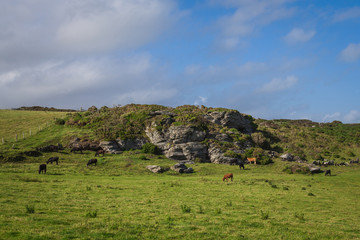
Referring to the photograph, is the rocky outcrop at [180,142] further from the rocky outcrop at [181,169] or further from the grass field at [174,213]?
the grass field at [174,213]

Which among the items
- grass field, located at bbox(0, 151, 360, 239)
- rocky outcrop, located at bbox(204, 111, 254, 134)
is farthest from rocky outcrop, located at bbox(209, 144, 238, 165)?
grass field, located at bbox(0, 151, 360, 239)

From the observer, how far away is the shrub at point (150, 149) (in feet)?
187

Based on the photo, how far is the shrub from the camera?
57000mm

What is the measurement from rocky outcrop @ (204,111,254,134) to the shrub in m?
18.8

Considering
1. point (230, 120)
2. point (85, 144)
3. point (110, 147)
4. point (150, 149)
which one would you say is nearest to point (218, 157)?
point (150, 149)

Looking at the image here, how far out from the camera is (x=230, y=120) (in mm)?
70312

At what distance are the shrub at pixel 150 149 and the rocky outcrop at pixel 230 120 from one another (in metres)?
18.8

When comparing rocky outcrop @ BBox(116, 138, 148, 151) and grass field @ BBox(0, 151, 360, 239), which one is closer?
grass field @ BBox(0, 151, 360, 239)

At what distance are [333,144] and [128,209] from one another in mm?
74391

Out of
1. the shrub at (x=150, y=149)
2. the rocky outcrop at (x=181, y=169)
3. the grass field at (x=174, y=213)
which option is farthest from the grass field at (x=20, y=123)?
the grass field at (x=174, y=213)

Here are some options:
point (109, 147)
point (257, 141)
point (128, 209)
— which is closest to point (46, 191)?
point (128, 209)

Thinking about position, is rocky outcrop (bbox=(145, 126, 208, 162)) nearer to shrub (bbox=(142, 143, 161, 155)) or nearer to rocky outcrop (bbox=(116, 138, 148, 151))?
shrub (bbox=(142, 143, 161, 155))

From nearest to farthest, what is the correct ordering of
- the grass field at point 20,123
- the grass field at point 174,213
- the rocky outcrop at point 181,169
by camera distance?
the grass field at point 174,213, the rocky outcrop at point 181,169, the grass field at point 20,123

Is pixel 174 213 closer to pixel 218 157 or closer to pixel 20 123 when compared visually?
pixel 218 157
